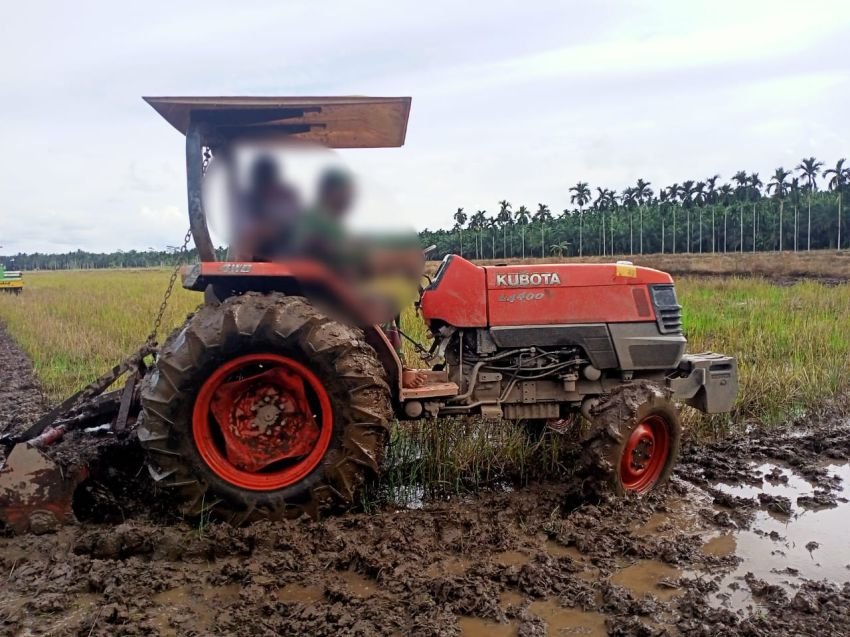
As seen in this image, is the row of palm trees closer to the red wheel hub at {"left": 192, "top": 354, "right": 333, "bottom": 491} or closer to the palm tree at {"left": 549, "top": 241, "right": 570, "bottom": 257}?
the palm tree at {"left": 549, "top": 241, "right": 570, "bottom": 257}

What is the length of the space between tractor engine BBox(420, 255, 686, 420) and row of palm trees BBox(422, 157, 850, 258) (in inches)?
1933

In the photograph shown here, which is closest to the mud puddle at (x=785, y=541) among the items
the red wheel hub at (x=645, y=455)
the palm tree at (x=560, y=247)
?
the red wheel hub at (x=645, y=455)

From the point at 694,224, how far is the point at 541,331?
6430 centimetres

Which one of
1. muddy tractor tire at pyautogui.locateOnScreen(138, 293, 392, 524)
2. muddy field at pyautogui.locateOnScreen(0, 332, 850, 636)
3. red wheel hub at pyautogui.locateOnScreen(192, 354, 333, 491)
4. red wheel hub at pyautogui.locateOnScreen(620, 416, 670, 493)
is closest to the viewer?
muddy field at pyautogui.locateOnScreen(0, 332, 850, 636)

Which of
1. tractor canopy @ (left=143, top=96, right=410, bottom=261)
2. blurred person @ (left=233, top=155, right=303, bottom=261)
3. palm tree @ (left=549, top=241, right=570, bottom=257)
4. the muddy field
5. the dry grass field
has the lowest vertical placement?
the muddy field

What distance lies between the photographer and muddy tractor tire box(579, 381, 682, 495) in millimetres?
3980

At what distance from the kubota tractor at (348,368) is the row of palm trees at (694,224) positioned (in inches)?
1935

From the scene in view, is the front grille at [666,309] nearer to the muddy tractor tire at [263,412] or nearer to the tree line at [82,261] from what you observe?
the muddy tractor tire at [263,412]

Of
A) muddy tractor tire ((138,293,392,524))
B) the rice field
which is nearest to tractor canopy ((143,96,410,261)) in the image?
muddy tractor tire ((138,293,392,524))

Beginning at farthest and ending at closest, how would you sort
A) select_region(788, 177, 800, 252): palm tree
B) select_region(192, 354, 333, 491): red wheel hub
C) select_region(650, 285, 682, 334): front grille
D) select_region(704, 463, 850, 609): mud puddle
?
select_region(788, 177, 800, 252): palm tree → select_region(650, 285, 682, 334): front grille → select_region(192, 354, 333, 491): red wheel hub → select_region(704, 463, 850, 609): mud puddle

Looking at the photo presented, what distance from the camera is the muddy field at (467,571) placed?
9.16 feet

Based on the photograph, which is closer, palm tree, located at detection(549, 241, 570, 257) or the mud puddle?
the mud puddle

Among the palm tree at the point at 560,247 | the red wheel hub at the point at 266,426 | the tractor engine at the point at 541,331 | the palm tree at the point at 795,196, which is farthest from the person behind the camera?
the palm tree at the point at 795,196

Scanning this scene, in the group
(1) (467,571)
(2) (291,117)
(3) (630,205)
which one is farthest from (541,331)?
(3) (630,205)
